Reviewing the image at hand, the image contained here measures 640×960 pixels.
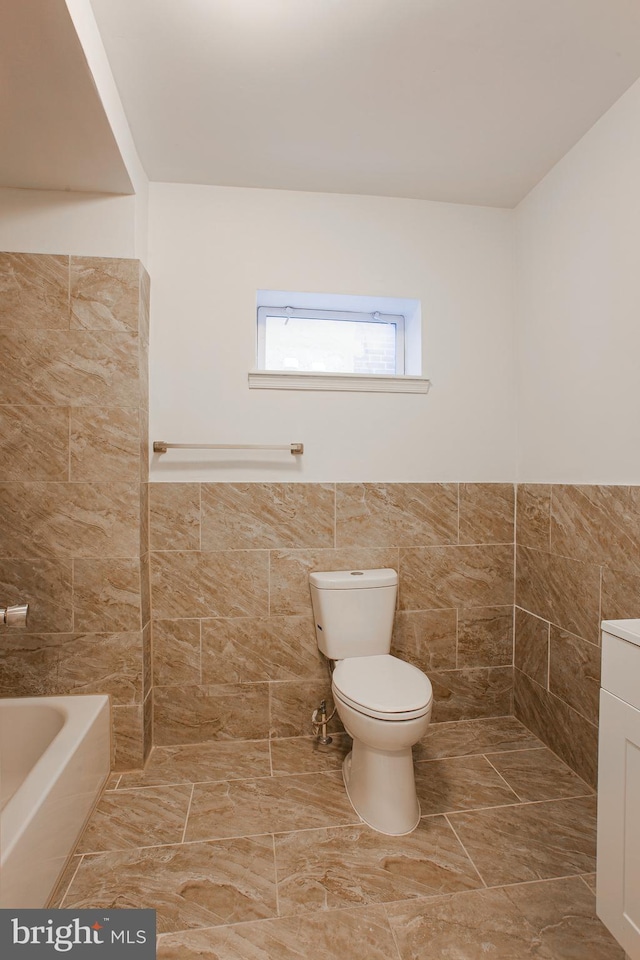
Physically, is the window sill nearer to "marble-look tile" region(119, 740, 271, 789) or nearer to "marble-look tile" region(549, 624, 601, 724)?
"marble-look tile" region(549, 624, 601, 724)

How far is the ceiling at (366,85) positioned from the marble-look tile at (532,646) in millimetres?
1931

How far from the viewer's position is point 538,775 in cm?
186

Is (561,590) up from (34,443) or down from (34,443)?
down

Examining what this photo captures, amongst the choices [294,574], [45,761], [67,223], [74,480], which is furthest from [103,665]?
[67,223]

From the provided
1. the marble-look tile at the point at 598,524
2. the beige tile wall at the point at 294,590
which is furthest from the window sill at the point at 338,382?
the marble-look tile at the point at 598,524

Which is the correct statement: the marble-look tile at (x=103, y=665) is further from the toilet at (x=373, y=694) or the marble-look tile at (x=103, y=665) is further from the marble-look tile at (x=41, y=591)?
the toilet at (x=373, y=694)

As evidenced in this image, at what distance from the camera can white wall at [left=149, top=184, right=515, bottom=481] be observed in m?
2.10

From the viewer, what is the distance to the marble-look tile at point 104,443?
1.86 m

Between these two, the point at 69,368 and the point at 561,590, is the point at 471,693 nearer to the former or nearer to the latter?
the point at 561,590

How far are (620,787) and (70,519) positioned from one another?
1866 mm

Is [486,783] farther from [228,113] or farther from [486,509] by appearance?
[228,113]

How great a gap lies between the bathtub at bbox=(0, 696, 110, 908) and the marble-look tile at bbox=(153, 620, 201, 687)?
0.26 meters

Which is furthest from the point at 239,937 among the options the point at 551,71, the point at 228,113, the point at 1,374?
the point at 551,71

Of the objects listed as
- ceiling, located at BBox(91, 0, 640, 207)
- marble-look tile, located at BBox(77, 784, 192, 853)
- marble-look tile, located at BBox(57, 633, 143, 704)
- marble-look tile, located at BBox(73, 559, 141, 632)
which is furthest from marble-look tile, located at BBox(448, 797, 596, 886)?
ceiling, located at BBox(91, 0, 640, 207)
